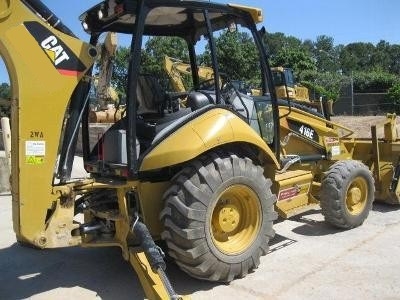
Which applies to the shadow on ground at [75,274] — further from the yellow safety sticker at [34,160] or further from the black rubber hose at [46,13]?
the black rubber hose at [46,13]

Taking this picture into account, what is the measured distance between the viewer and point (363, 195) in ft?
22.4

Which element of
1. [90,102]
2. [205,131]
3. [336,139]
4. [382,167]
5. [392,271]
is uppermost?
[90,102]

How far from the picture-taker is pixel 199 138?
177 inches

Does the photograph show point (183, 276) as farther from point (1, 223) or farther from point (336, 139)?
point (1, 223)

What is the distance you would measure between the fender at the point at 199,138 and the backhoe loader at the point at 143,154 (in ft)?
0.03

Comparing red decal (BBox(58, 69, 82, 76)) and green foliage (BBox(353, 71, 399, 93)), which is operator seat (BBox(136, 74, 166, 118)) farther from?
green foliage (BBox(353, 71, 399, 93))

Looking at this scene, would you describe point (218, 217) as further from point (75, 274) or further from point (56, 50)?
point (56, 50)

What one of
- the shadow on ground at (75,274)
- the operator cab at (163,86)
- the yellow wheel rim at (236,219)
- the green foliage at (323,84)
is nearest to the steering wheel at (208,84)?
the operator cab at (163,86)

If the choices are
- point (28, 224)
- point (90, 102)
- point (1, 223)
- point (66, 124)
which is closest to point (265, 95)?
point (90, 102)

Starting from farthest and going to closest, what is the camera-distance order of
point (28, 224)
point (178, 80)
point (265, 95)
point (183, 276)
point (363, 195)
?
point (178, 80) < point (363, 195) < point (265, 95) < point (183, 276) < point (28, 224)

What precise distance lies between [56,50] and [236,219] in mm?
2285

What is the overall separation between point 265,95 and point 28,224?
123 inches

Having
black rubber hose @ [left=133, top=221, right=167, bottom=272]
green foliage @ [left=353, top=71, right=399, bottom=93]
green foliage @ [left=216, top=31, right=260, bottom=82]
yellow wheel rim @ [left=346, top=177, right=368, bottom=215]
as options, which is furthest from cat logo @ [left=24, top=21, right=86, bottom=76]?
green foliage @ [left=353, top=71, right=399, bottom=93]

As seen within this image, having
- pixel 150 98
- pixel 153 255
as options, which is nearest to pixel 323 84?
pixel 150 98
